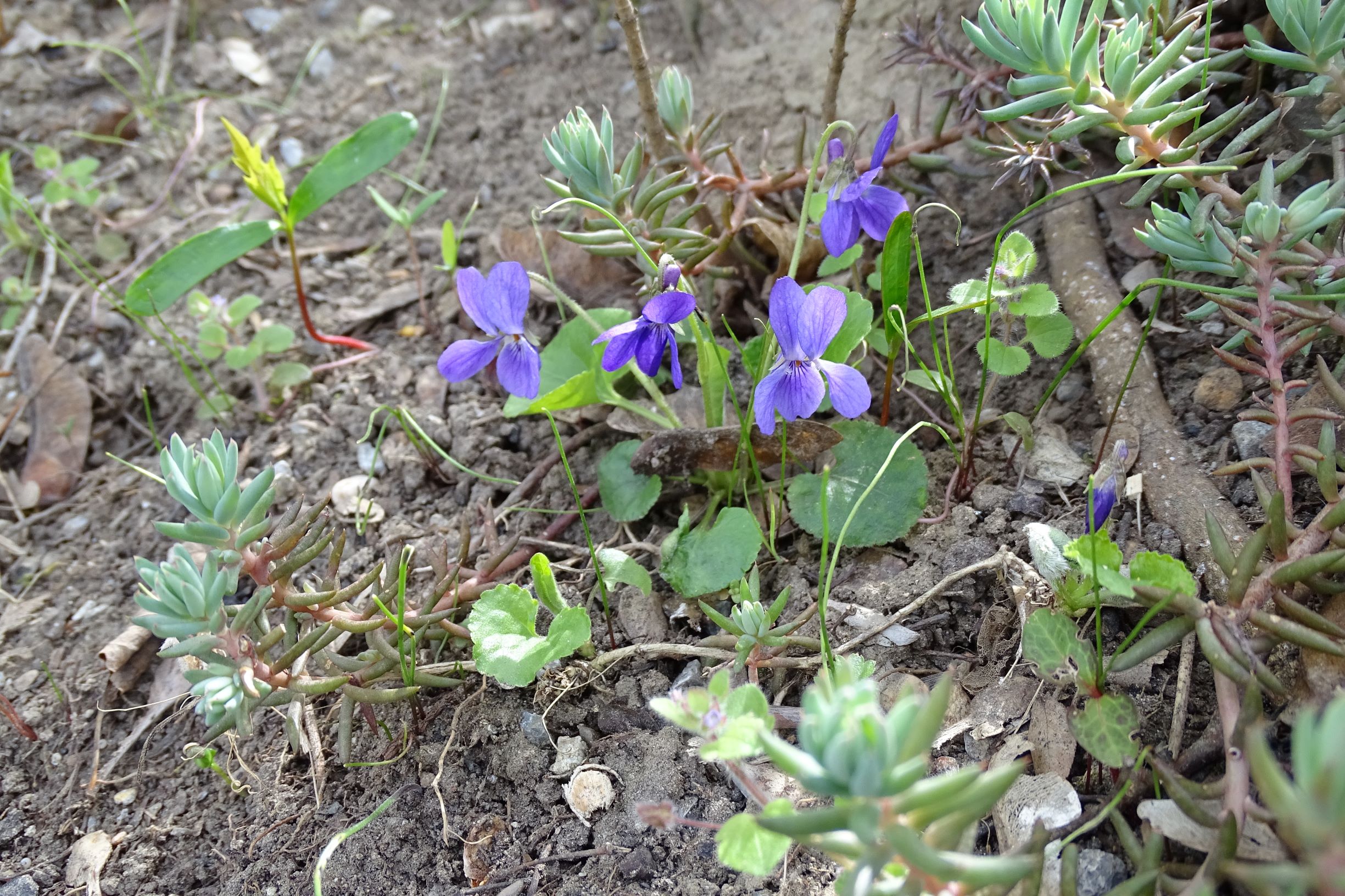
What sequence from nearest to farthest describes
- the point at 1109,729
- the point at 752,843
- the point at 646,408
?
the point at 752,843, the point at 1109,729, the point at 646,408

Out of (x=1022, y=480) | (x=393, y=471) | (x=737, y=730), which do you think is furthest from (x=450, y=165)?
(x=737, y=730)

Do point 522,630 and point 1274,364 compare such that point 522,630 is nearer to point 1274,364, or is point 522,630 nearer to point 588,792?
point 588,792

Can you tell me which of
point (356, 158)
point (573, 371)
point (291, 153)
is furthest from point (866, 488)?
point (291, 153)

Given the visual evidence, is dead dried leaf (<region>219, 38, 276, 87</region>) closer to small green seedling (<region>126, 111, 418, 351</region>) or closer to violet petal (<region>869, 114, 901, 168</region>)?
small green seedling (<region>126, 111, 418, 351</region>)

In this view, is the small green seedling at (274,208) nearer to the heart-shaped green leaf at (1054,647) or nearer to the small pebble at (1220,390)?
the heart-shaped green leaf at (1054,647)

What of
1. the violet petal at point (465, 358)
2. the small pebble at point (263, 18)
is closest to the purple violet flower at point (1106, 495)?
the violet petal at point (465, 358)

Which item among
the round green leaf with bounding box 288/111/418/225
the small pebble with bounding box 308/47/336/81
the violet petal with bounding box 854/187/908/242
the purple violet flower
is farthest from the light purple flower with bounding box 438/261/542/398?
the small pebble with bounding box 308/47/336/81

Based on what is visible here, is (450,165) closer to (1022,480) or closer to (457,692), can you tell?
(457,692)
